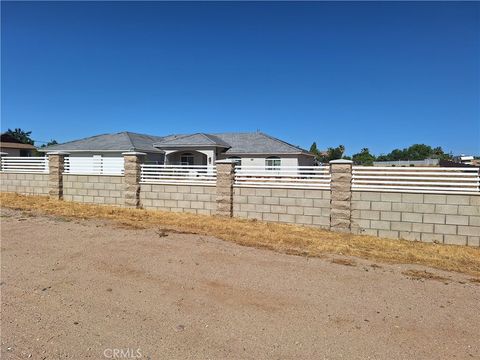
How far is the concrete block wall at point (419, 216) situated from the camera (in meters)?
7.50

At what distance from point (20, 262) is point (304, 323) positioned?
4.30 meters

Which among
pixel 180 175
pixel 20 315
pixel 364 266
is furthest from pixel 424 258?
pixel 180 175

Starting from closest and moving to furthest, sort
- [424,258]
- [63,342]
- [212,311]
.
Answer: [63,342]
[212,311]
[424,258]

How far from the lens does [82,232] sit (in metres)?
7.58

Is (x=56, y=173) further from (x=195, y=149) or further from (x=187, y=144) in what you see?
(x=195, y=149)

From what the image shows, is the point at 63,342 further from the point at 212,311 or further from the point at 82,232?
the point at 82,232

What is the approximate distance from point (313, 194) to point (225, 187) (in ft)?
8.25

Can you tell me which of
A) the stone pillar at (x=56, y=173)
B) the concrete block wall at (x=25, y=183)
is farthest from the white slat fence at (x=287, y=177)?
the concrete block wall at (x=25, y=183)

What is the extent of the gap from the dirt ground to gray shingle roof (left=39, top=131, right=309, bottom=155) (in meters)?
21.4

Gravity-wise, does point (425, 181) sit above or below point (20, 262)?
above

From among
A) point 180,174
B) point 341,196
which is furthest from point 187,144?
point 341,196

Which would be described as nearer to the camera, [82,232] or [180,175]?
[82,232]

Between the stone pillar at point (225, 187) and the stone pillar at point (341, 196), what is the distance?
9.29 ft

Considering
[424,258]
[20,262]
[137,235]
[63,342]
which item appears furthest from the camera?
[137,235]
